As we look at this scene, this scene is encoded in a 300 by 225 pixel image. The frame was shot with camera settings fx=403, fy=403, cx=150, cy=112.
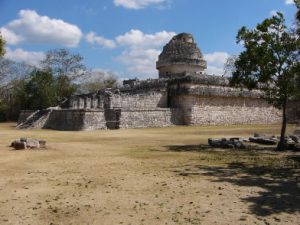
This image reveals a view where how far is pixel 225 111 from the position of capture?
1206 inches

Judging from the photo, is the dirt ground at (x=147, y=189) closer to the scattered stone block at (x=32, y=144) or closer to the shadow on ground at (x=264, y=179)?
the shadow on ground at (x=264, y=179)

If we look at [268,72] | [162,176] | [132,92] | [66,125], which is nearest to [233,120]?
[132,92]

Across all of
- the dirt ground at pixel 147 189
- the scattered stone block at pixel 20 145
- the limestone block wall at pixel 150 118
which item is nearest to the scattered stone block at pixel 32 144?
the scattered stone block at pixel 20 145

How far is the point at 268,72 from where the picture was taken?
13.9m

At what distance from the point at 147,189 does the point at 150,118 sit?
19.5m

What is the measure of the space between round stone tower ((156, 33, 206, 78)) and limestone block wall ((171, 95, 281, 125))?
4558mm

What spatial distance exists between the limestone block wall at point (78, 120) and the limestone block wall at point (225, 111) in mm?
6904

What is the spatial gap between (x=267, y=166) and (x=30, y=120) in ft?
66.6

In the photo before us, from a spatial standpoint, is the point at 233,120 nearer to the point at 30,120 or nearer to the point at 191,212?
the point at 30,120

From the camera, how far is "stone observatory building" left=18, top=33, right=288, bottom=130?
82.3ft

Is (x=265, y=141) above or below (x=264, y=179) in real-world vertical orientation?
above

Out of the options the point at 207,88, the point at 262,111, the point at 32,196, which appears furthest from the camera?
the point at 262,111

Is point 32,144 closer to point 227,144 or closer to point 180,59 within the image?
point 227,144

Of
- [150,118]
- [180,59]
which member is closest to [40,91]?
[180,59]
